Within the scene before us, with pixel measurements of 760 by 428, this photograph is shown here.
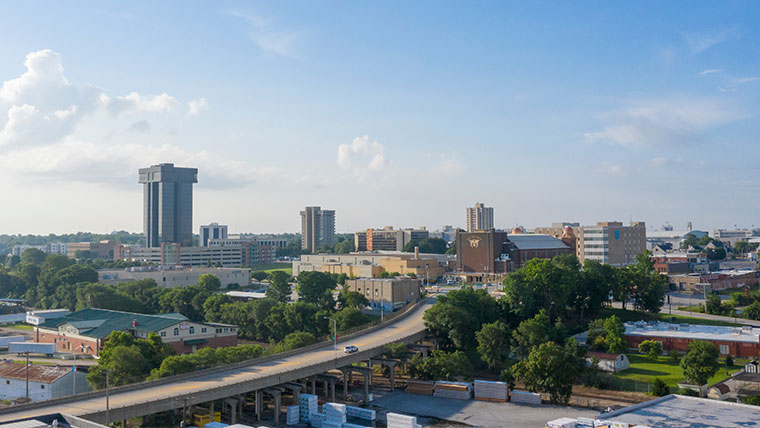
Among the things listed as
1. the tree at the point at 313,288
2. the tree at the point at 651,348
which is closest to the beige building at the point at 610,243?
the tree at the point at 313,288

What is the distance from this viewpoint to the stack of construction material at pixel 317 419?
51.8 m

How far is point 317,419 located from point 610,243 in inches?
5412

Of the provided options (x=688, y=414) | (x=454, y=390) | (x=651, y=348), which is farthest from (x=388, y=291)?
(x=688, y=414)

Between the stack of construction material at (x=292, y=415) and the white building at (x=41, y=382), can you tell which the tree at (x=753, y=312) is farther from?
the white building at (x=41, y=382)

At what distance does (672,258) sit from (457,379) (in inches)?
4678

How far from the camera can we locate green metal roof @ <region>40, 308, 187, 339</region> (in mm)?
78938

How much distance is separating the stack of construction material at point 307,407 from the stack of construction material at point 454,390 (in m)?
14.4

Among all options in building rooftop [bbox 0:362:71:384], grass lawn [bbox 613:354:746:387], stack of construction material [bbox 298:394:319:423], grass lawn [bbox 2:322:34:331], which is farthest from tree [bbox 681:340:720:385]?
grass lawn [bbox 2:322:34:331]

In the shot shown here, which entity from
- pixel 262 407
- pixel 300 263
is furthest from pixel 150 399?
pixel 300 263

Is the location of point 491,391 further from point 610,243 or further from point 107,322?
point 610,243

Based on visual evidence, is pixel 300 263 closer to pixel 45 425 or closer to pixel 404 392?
pixel 404 392

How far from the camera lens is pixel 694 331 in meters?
78.5

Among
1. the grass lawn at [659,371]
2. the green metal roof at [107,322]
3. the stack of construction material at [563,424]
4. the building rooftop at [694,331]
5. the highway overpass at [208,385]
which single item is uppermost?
the green metal roof at [107,322]

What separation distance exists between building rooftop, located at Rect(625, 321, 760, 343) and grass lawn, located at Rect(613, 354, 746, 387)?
12.7ft
